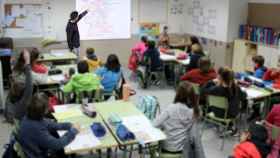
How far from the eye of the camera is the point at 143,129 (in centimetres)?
325

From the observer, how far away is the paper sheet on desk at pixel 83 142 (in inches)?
113

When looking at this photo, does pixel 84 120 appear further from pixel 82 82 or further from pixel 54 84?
pixel 54 84

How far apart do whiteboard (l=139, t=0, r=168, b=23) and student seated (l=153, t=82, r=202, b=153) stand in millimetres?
6427

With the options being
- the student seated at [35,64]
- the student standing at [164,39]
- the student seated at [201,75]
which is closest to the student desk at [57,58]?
the student seated at [35,64]

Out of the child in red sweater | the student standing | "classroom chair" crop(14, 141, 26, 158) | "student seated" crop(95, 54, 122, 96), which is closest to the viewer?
"classroom chair" crop(14, 141, 26, 158)

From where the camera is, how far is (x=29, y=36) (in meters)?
8.18

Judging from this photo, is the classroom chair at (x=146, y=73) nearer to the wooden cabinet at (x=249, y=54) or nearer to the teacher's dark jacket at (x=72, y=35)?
the teacher's dark jacket at (x=72, y=35)

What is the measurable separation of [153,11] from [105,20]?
1.35 meters

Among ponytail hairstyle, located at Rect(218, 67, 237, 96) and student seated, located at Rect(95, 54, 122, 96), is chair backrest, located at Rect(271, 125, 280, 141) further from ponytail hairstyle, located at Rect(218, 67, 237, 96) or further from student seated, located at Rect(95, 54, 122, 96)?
student seated, located at Rect(95, 54, 122, 96)

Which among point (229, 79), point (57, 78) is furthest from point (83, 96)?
point (229, 79)

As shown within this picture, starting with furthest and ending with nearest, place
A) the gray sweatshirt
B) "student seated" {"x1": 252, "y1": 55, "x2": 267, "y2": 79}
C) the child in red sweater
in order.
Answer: "student seated" {"x1": 252, "y1": 55, "x2": 267, "y2": 79} < the child in red sweater < the gray sweatshirt

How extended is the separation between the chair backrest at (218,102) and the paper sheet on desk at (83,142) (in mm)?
2004

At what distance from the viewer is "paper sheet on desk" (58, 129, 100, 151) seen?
2858 millimetres

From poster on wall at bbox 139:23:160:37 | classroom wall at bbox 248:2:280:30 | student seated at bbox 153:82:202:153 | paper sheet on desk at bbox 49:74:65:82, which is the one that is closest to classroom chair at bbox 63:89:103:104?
paper sheet on desk at bbox 49:74:65:82
